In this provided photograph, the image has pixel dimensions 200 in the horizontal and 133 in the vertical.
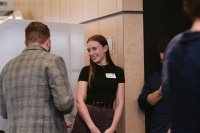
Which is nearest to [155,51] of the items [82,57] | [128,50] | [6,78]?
[128,50]

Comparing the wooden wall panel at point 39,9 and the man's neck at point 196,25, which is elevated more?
the wooden wall panel at point 39,9

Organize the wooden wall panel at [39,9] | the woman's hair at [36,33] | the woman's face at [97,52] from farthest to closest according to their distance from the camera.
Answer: the wooden wall panel at [39,9]
the woman's face at [97,52]
the woman's hair at [36,33]

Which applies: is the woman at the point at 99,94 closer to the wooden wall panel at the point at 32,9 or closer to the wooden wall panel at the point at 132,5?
the wooden wall panel at the point at 132,5

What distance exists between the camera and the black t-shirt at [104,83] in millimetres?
2609

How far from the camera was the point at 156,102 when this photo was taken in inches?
109

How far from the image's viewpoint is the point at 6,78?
217 centimetres

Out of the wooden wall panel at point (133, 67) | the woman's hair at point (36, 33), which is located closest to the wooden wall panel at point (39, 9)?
the wooden wall panel at point (133, 67)

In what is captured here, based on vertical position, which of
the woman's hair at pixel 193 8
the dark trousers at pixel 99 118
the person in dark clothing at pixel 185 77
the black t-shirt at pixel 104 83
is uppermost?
the woman's hair at pixel 193 8

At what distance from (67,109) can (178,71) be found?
3.42 feet

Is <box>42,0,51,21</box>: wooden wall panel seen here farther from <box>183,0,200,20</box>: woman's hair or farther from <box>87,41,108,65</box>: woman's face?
<box>183,0,200,20</box>: woman's hair

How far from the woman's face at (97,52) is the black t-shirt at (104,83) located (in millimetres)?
53

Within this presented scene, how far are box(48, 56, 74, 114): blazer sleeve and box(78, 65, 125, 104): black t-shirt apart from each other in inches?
22.0

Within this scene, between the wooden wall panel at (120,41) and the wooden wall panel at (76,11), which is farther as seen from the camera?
the wooden wall panel at (76,11)

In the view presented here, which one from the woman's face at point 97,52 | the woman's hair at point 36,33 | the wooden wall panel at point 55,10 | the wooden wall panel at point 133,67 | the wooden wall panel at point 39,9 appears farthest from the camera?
the wooden wall panel at point 39,9
